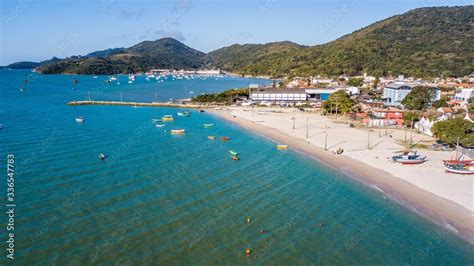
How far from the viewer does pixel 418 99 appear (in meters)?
72.9

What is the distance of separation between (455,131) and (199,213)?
34.2 metres

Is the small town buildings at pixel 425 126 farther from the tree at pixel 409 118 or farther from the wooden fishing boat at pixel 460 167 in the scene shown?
the wooden fishing boat at pixel 460 167

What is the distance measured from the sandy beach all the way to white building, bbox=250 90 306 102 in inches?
876

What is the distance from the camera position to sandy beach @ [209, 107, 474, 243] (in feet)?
94.7

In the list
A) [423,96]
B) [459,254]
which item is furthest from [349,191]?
[423,96]

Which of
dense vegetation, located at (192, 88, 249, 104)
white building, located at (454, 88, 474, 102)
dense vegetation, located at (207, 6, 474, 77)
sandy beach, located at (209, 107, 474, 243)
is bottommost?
sandy beach, located at (209, 107, 474, 243)

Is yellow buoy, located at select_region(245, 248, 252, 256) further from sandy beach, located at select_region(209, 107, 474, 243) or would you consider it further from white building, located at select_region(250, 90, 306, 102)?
white building, located at select_region(250, 90, 306, 102)

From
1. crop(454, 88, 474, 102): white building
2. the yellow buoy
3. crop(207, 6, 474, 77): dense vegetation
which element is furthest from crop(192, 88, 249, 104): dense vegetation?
the yellow buoy

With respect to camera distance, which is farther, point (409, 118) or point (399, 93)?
point (399, 93)

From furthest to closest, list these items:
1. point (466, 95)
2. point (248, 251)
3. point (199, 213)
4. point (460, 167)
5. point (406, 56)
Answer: point (406, 56)
point (466, 95)
point (460, 167)
point (199, 213)
point (248, 251)

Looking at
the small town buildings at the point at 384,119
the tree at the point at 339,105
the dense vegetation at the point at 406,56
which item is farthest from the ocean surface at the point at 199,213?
the dense vegetation at the point at 406,56

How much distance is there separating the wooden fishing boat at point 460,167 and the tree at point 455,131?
6955mm

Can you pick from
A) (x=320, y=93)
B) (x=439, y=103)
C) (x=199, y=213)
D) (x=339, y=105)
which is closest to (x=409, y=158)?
(x=199, y=213)

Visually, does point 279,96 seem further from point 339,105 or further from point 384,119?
point 384,119
